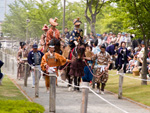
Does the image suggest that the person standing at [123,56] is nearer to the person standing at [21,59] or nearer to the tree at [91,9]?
the person standing at [21,59]

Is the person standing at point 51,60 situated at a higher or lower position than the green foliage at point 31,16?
lower

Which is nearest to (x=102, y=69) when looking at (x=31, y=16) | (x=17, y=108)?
(x=17, y=108)

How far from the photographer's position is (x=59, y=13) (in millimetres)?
49531

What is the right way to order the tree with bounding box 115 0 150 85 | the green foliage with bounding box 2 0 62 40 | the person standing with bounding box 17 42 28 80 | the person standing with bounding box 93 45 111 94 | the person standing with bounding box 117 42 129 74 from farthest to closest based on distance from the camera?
the green foliage with bounding box 2 0 62 40
the person standing with bounding box 17 42 28 80
the person standing with bounding box 117 42 129 74
the tree with bounding box 115 0 150 85
the person standing with bounding box 93 45 111 94

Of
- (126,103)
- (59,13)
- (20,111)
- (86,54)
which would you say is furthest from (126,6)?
(59,13)

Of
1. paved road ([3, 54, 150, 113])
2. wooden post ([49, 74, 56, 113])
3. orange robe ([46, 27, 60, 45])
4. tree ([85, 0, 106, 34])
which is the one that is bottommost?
paved road ([3, 54, 150, 113])

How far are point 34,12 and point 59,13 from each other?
3549 millimetres

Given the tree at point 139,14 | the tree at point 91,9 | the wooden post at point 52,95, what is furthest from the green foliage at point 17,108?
the tree at point 91,9

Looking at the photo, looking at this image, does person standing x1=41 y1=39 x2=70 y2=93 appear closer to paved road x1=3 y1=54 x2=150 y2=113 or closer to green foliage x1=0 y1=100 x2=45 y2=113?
paved road x1=3 y1=54 x2=150 y2=113

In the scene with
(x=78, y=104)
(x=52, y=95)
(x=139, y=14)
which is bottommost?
(x=78, y=104)

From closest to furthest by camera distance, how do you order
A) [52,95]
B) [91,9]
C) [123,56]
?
[52,95]
[123,56]
[91,9]

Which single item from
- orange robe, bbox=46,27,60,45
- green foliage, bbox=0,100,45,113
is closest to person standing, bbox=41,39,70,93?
orange robe, bbox=46,27,60,45

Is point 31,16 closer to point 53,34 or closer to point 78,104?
point 53,34

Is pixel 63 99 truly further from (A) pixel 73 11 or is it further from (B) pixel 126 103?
(A) pixel 73 11
